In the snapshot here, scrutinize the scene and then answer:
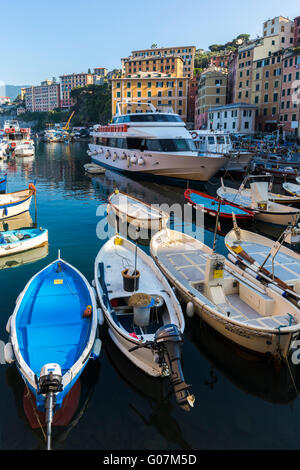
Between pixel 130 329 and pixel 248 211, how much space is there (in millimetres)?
15709

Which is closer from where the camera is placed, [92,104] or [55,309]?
[55,309]

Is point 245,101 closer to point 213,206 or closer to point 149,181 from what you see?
point 149,181

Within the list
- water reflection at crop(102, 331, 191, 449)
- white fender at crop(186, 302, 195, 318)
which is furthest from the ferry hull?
water reflection at crop(102, 331, 191, 449)

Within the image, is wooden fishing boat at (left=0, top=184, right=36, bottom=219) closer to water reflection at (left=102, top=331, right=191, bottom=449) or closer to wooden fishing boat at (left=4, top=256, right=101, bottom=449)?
wooden fishing boat at (left=4, top=256, right=101, bottom=449)

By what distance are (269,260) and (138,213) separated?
988 centimetres

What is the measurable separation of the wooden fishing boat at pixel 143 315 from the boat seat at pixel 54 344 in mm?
1122

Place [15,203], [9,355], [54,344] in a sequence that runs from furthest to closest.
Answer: [15,203], [54,344], [9,355]

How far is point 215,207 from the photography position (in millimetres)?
25172

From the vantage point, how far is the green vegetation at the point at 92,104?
150 m

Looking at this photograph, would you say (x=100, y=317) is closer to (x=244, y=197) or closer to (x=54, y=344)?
(x=54, y=344)

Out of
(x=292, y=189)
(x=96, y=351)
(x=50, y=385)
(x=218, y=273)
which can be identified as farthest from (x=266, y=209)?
(x=50, y=385)

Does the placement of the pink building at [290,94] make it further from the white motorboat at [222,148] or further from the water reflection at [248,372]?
the water reflection at [248,372]

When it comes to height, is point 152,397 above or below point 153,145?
below

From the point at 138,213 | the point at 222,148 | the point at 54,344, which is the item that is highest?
the point at 222,148
